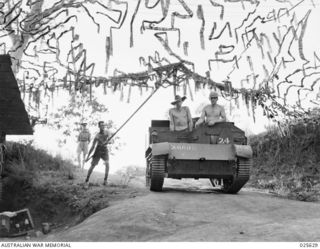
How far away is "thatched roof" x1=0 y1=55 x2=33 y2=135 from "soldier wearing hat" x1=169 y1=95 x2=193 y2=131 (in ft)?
10.7

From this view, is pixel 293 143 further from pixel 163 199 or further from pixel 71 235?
pixel 71 235

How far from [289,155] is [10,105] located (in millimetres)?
10831

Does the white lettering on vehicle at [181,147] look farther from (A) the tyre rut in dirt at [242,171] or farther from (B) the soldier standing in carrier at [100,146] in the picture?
(B) the soldier standing in carrier at [100,146]

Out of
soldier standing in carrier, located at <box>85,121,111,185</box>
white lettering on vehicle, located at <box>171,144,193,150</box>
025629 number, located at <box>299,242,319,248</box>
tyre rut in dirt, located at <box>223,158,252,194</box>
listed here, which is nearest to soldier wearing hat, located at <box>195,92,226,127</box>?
white lettering on vehicle, located at <box>171,144,193,150</box>

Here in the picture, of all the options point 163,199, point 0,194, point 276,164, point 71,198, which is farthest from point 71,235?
point 276,164

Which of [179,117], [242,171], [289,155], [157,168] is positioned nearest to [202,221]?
[157,168]

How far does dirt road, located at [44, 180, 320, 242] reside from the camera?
6.46 metres

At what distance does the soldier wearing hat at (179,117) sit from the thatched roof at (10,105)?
326cm

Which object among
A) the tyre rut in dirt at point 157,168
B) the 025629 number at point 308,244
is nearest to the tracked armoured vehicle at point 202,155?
the tyre rut in dirt at point 157,168

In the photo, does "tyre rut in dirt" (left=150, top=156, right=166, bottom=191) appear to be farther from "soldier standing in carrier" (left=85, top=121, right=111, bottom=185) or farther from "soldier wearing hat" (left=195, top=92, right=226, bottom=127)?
"soldier standing in carrier" (left=85, top=121, right=111, bottom=185)

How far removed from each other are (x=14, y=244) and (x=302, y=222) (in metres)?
3.81

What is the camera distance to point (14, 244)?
584 centimetres

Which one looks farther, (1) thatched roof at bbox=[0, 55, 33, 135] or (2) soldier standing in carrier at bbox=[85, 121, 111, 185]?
(2) soldier standing in carrier at bbox=[85, 121, 111, 185]

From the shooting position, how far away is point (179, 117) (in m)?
11.3
